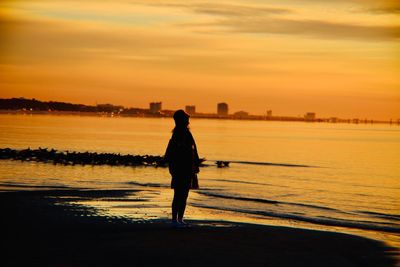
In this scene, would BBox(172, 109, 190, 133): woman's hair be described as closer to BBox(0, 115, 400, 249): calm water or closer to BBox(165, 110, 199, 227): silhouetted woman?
BBox(165, 110, 199, 227): silhouetted woman

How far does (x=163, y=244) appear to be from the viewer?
11.2 m

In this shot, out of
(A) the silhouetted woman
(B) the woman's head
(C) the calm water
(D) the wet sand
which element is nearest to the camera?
(D) the wet sand

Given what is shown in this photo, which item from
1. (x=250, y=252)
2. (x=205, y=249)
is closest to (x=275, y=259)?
(x=250, y=252)

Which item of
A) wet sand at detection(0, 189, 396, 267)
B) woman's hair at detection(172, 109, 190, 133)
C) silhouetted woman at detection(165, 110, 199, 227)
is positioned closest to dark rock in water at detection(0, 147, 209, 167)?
wet sand at detection(0, 189, 396, 267)

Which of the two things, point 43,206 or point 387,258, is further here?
point 43,206

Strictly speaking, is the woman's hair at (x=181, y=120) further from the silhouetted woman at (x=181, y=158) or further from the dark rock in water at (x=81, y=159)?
the dark rock in water at (x=81, y=159)

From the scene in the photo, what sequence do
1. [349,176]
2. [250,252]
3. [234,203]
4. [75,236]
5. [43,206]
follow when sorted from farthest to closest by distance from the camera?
[349,176] → [234,203] → [43,206] → [75,236] → [250,252]

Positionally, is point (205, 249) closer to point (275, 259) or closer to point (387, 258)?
point (275, 259)

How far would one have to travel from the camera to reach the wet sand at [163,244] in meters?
9.93

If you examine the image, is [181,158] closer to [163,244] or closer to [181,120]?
[181,120]

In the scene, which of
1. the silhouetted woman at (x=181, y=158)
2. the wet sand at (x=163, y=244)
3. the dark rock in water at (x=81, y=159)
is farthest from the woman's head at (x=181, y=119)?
the dark rock in water at (x=81, y=159)

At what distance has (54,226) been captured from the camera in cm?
1305

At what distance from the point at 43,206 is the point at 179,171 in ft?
17.2

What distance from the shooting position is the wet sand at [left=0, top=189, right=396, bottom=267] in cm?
993
